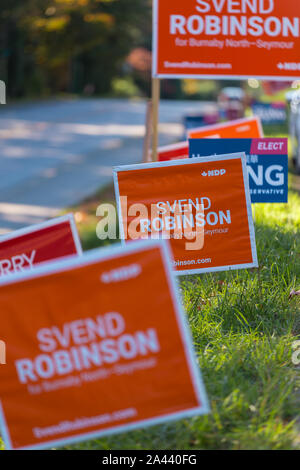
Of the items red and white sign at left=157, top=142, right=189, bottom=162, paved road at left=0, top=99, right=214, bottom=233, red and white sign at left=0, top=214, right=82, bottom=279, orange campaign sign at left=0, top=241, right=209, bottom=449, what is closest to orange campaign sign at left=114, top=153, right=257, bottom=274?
red and white sign at left=0, top=214, right=82, bottom=279

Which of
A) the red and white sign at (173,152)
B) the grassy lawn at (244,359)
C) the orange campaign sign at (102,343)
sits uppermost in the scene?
the red and white sign at (173,152)

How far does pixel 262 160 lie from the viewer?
6.03 metres

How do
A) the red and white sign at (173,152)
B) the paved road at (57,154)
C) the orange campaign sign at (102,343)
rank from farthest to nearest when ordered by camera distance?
1. the paved road at (57,154)
2. the red and white sign at (173,152)
3. the orange campaign sign at (102,343)

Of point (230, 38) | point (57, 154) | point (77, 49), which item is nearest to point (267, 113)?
point (57, 154)

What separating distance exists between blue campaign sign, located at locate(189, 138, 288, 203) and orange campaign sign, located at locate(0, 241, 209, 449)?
10.2ft

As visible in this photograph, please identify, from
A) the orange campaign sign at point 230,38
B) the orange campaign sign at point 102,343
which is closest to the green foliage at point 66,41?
the orange campaign sign at point 230,38

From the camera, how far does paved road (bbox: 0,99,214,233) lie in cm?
1253

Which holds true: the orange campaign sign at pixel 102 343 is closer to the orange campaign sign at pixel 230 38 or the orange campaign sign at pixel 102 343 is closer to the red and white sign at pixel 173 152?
the orange campaign sign at pixel 230 38

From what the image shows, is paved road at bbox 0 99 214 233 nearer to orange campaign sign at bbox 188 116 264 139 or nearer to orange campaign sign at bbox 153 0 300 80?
orange campaign sign at bbox 188 116 264 139

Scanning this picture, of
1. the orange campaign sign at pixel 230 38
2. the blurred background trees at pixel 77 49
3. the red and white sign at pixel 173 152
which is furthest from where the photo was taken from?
the blurred background trees at pixel 77 49

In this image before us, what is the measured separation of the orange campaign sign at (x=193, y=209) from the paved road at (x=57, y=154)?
537 cm

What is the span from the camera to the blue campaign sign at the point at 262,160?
597 cm
